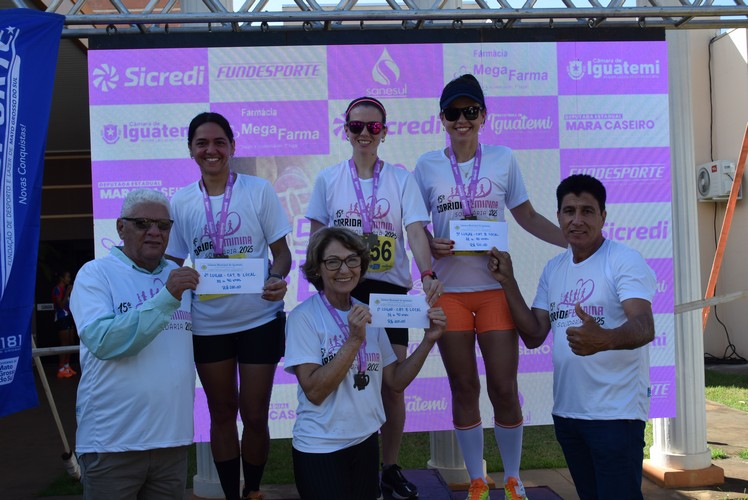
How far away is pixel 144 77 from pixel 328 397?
297 cm

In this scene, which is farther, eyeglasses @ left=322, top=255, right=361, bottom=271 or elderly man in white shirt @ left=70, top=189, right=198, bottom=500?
eyeglasses @ left=322, top=255, right=361, bottom=271

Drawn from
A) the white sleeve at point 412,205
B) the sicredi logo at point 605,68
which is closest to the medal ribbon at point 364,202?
the white sleeve at point 412,205

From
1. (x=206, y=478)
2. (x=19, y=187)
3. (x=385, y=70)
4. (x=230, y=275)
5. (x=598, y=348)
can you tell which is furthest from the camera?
(x=206, y=478)

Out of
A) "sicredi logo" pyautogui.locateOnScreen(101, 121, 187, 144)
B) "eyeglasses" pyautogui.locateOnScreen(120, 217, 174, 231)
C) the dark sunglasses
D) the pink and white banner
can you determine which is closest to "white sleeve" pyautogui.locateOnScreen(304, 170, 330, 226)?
the dark sunglasses

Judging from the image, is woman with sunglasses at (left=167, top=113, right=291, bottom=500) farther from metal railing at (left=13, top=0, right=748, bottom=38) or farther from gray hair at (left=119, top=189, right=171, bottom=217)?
metal railing at (left=13, top=0, right=748, bottom=38)

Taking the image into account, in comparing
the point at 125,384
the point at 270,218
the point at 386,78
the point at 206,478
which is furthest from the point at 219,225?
the point at 206,478

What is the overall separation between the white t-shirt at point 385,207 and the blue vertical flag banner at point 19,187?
1377 mm

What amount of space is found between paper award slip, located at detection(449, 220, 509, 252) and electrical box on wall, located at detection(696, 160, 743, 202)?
803 cm

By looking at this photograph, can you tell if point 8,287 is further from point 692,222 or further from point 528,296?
point 692,222

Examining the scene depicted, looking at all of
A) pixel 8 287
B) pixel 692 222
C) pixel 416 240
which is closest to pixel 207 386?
pixel 8 287

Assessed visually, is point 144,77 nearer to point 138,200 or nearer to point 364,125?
point 364,125

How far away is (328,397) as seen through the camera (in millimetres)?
2527

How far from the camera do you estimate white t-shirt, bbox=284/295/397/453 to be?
8.21ft

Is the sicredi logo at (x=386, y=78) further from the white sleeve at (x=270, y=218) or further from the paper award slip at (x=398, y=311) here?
the paper award slip at (x=398, y=311)
